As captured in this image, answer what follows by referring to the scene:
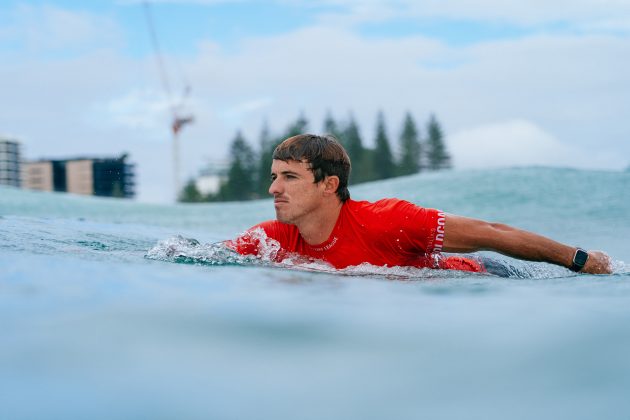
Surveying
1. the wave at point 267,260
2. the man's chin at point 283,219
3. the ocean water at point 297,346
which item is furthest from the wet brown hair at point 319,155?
the ocean water at point 297,346

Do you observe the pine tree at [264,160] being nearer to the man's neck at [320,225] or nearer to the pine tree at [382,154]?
the pine tree at [382,154]

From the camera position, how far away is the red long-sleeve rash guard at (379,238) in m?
3.81

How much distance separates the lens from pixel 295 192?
3.90 metres

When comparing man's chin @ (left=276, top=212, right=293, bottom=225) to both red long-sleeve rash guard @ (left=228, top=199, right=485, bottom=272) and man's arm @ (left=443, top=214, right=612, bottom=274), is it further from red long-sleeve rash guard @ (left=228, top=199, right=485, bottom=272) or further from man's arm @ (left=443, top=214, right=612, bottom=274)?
man's arm @ (left=443, top=214, right=612, bottom=274)

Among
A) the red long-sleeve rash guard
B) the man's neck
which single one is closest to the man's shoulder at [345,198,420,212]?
the red long-sleeve rash guard

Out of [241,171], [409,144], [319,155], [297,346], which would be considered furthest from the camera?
[241,171]

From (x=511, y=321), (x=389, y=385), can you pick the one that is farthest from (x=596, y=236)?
(x=389, y=385)

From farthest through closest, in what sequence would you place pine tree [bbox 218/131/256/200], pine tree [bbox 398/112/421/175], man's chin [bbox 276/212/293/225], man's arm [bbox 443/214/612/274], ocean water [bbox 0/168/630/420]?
pine tree [bbox 218/131/256/200] < pine tree [bbox 398/112/421/175] < man's chin [bbox 276/212/293/225] < man's arm [bbox 443/214/612/274] < ocean water [bbox 0/168/630/420]

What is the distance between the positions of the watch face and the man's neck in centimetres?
134

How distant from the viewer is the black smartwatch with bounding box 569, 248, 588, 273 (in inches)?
154

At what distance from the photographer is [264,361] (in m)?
1.88

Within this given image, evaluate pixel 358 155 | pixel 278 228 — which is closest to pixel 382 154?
pixel 358 155

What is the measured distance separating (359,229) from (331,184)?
0.31 meters

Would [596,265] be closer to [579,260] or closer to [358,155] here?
[579,260]
